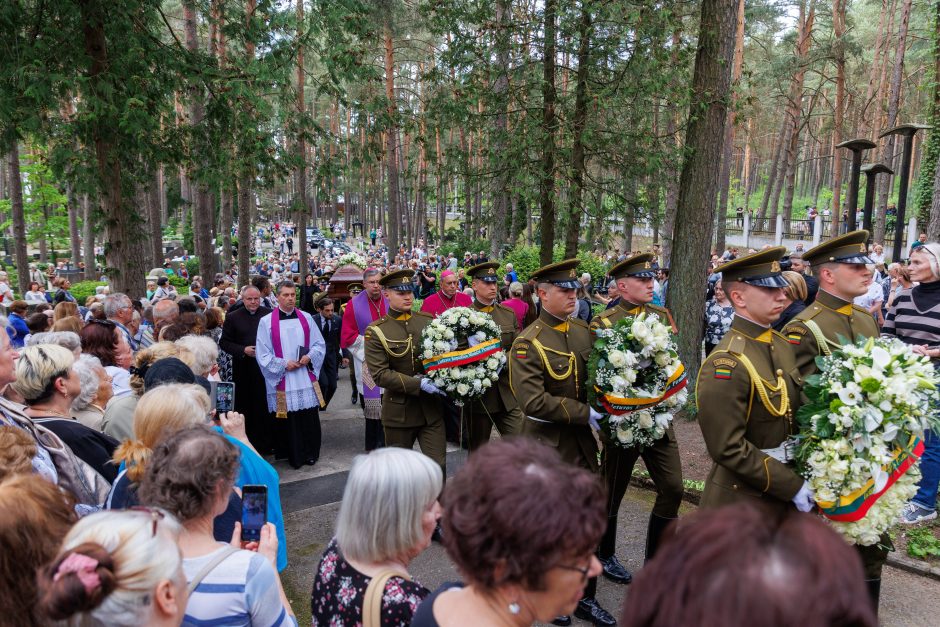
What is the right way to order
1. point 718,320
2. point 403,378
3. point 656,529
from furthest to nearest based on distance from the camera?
point 718,320 → point 403,378 → point 656,529

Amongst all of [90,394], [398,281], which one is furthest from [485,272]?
[90,394]

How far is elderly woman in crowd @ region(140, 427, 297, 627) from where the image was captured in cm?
232

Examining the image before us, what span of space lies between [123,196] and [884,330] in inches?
375

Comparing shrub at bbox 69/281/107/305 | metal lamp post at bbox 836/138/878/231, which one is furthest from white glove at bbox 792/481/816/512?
shrub at bbox 69/281/107/305

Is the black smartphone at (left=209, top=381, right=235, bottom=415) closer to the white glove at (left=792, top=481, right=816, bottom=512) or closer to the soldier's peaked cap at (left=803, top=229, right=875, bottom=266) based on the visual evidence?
the white glove at (left=792, top=481, right=816, bottom=512)

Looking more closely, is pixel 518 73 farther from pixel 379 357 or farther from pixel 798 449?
pixel 798 449

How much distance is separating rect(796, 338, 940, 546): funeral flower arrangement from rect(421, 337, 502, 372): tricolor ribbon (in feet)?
8.87

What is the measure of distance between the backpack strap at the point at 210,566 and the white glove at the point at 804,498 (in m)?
2.82

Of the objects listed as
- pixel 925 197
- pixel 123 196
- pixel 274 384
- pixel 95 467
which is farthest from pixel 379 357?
pixel 925 197

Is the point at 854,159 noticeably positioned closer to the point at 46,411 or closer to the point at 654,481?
the point at 654,481

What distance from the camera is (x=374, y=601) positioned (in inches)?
88.0

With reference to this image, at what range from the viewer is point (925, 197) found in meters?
28.1

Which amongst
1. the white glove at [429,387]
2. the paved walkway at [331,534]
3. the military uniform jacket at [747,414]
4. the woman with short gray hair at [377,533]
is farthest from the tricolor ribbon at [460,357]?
the woman with short gray hair at [377,533]

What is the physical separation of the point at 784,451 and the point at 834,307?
137 centimetres
